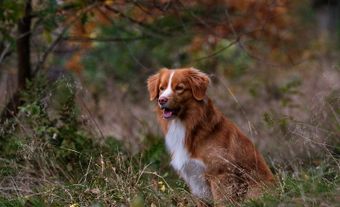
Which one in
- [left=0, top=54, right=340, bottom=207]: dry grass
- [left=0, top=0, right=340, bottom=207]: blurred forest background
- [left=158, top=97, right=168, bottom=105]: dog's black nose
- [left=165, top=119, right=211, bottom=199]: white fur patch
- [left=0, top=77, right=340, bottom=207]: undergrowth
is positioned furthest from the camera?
[left=165, top=119, right=211, bottom=199]: white fur patch

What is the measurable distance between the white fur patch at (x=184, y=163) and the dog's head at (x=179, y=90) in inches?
7.4

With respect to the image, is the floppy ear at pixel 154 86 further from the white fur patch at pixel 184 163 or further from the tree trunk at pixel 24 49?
the tree trunk at pixel 24 49

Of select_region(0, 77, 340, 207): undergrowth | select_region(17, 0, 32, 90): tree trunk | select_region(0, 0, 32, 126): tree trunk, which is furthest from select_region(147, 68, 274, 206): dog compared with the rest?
select_region(17, 0, 32, 90): tree trunk

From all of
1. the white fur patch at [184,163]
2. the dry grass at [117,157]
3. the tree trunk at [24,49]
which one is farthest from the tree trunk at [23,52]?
the white fur patch at [184,163]

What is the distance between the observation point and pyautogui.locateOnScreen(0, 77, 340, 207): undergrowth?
636cm

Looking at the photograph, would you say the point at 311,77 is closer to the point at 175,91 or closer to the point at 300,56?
the point at 300,56

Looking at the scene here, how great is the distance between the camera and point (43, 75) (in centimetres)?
896

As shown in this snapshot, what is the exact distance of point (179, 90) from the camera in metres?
7.26

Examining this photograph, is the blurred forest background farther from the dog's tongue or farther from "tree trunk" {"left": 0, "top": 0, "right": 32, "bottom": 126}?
the dog's tongue

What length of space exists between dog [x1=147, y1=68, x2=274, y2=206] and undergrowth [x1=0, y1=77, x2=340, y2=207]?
23 centimetres

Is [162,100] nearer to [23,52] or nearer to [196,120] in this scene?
[196,120]

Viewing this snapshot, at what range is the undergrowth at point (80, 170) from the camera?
251 inches

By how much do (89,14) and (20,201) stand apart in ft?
12.6

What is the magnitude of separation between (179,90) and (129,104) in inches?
225
